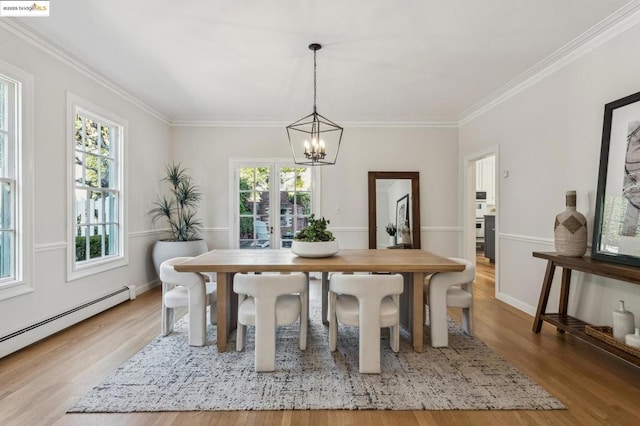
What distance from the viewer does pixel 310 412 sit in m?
1.90

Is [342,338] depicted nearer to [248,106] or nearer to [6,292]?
[6,292]

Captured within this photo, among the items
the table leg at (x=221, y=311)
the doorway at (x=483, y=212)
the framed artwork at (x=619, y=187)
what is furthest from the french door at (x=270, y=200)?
the framed artwork at (x=619, y=187)

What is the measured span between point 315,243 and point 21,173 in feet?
8.09

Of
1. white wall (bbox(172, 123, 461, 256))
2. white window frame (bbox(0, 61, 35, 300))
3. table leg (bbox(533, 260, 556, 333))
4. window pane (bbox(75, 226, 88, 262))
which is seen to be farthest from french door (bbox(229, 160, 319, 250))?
table leg (bbox(533, 260, 556, 333))

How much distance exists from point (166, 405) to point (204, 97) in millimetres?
3655

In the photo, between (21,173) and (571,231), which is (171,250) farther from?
(571,231)

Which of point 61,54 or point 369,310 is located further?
point 61,54

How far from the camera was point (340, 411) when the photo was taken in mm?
1906

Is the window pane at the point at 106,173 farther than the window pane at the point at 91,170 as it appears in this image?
Yes

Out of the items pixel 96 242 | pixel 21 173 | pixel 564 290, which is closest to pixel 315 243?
pixel 564 290

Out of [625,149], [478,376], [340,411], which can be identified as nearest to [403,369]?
[478,376]

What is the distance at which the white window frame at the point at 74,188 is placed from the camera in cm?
327

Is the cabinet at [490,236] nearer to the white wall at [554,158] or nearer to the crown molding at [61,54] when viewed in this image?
the white wall at [554,158]

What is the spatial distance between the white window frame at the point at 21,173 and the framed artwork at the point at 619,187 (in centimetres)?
461
